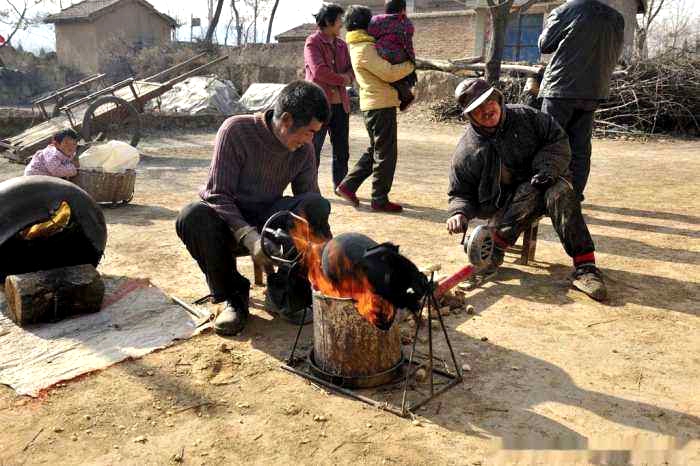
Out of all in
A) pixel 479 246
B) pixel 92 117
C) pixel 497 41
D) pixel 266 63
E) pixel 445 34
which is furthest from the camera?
pixel 266 63

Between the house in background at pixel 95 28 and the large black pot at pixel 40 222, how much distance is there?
26786mm

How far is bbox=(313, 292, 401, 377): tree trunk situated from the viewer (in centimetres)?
256

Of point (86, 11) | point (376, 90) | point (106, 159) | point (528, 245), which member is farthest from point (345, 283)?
point (86, 11)

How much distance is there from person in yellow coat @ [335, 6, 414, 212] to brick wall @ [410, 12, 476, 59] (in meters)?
18.4

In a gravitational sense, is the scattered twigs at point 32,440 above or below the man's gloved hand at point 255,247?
below

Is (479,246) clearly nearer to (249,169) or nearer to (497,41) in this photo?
(249,169)

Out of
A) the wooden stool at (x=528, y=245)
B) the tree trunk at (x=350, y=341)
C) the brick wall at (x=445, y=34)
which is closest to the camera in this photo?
the tree trunk at (x=350, y=341)

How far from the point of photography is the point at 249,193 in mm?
3357

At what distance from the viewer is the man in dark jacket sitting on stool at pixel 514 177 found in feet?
12.1

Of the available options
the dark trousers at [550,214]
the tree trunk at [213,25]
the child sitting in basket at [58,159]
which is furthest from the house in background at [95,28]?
the dark trousers at [550,214]

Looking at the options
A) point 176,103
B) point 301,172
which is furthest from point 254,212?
point 176,103

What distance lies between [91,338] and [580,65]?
412cm

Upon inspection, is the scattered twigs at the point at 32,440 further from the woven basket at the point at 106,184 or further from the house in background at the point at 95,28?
the house in background at the point at 95,28

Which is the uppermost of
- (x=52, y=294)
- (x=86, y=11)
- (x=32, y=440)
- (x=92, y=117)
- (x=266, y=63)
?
(x=86, y=11)
